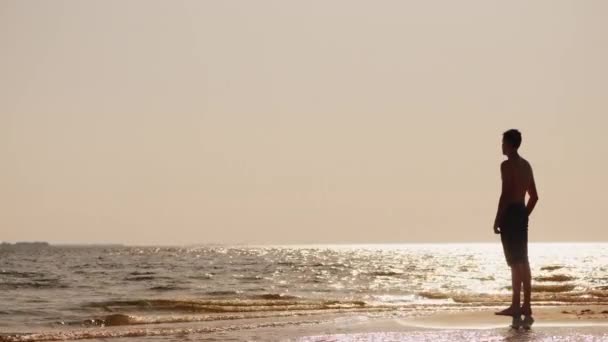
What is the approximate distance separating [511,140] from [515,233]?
1023 mm

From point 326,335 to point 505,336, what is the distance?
75.3 inches

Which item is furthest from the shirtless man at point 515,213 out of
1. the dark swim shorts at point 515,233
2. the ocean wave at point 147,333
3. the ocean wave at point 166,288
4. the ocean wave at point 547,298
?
the ocean wave at point 166,288

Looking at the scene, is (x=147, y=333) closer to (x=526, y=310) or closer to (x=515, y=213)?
(x=526, y=310)

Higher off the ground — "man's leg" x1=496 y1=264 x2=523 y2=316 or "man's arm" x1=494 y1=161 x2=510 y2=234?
"man's arm" x1=494 y1=161 x2=510 y2=234

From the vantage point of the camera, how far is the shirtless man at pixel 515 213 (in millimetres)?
8609

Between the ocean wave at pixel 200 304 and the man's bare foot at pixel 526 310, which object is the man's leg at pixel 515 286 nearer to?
the man's bare foot at pixel 526 310

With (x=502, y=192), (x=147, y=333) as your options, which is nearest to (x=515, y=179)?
(x=502, y=192)

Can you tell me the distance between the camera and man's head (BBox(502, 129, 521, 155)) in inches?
344

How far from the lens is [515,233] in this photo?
28.2 feet

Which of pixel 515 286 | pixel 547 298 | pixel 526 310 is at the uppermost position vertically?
pixel 515 286

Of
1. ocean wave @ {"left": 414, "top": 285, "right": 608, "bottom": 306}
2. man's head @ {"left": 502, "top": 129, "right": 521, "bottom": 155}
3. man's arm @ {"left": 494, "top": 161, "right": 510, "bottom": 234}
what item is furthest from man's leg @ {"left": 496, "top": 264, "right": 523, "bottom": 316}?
ocean wave @ {"left": 414, "top": 285, "right": 608, "bottom": 306}

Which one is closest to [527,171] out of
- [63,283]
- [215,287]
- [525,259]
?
[525,259]

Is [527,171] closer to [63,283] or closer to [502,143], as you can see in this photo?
[502,143]

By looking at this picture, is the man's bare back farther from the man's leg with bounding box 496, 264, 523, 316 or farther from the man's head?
the man's leg with bounding box 496, 264, 523, 316
